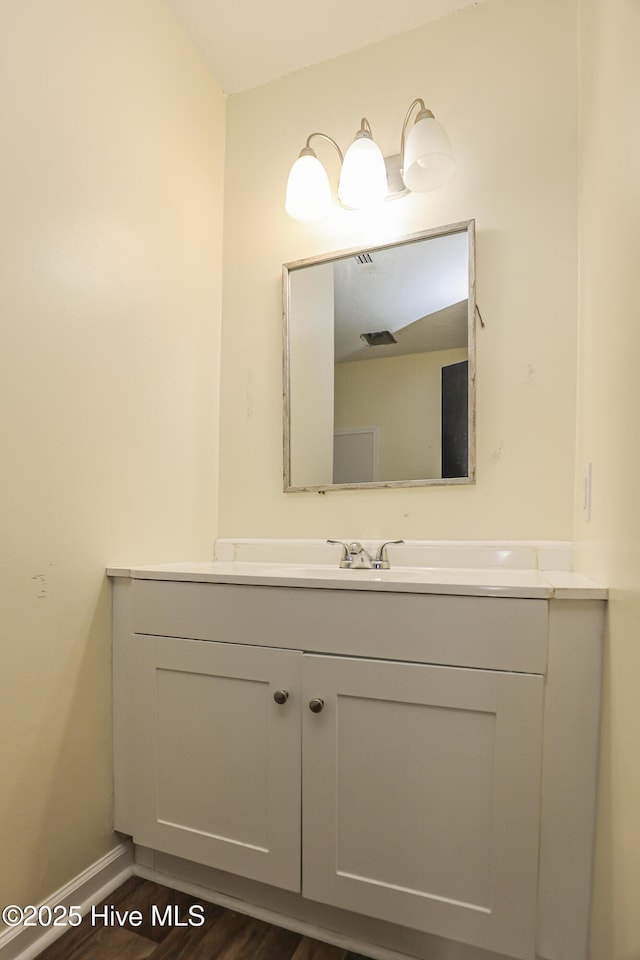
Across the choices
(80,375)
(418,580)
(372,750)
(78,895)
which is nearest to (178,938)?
(78,895)

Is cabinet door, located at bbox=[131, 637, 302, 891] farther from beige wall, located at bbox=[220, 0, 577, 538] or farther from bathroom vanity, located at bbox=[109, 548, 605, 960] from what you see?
beige wall, located at bbox=[220, 0, 577, 538]

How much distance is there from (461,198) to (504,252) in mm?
208

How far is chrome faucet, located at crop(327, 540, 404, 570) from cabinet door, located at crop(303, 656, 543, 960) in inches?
16.7

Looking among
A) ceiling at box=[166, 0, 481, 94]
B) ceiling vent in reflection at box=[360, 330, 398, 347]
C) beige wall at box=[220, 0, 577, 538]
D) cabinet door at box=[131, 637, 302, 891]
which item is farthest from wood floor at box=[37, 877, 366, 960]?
ceiling at box=[166, 0, 481, 94]

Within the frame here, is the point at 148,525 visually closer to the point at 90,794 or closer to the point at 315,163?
the point at 90,794

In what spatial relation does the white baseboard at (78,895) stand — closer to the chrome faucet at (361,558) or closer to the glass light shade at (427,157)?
the chrome faucet at (361,558)

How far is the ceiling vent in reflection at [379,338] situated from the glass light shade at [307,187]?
411 mm

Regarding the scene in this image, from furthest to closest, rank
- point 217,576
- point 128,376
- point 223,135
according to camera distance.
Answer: point 223,135
point 128,376
point 217,576

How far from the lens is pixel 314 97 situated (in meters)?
1.70

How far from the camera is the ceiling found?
4.98ft

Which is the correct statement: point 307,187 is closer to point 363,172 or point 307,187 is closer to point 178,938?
point 363,172

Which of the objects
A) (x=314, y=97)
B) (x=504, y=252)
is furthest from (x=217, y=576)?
(x=314, y=97)

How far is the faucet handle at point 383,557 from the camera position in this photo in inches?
57.7

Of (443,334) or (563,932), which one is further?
(443,334)
